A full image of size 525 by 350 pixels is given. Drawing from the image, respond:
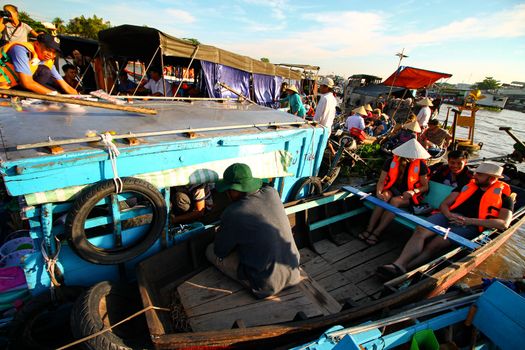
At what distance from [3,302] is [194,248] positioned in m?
1.73

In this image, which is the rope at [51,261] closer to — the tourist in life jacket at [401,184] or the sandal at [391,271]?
the sandal at [391,271]

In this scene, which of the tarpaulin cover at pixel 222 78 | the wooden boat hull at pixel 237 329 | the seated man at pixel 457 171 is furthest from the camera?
the tarpaulin cover at pixel 222 78

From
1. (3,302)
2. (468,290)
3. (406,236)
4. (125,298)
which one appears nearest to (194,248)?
(125,298)

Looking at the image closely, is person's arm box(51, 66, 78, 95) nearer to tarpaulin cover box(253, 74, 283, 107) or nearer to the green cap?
the green cap

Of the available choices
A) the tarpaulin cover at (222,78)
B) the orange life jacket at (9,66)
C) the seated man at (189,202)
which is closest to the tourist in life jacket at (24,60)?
the orange life jacket at (9,66)

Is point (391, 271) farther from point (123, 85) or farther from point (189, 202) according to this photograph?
point (123, 85)

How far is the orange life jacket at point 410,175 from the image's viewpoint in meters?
4.38

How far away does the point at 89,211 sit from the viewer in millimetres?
2113

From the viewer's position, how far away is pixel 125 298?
240 cm

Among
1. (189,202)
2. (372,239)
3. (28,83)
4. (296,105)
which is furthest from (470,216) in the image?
(28,83)

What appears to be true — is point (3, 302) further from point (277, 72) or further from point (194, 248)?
point (277, 72)

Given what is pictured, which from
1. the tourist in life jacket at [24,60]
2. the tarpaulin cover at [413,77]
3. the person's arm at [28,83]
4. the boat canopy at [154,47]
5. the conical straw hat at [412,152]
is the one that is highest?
the boat canopy at [154,47]

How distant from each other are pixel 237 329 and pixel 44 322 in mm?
1681

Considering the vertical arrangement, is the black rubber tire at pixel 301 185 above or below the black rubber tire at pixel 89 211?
below
